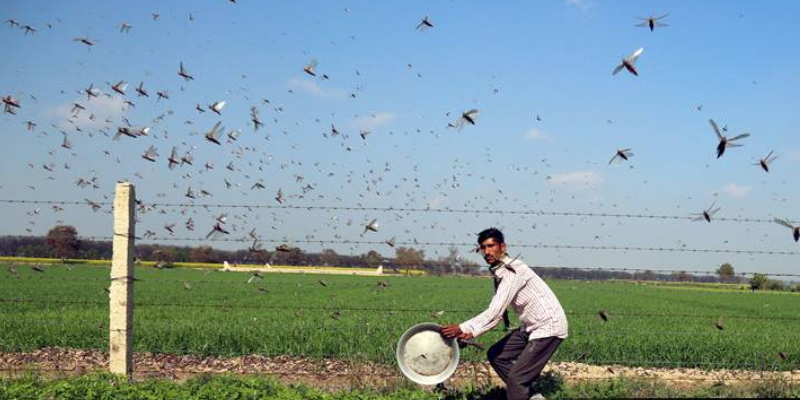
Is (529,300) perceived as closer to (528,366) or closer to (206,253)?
(528,366)

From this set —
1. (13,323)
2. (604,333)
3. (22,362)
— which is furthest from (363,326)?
(13,323)

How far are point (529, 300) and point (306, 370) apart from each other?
4.26 m

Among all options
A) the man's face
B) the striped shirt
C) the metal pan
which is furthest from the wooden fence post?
the man's face

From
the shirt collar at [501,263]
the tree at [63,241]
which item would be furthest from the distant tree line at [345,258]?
the shirt collar at [501,263]

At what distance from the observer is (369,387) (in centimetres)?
743

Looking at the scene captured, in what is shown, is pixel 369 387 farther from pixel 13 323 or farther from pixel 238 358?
pixel 13 323

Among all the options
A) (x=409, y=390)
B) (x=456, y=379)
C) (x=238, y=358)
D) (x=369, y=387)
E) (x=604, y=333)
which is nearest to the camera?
(x=409, y=390)

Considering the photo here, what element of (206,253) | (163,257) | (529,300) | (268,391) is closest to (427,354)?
(529,300)

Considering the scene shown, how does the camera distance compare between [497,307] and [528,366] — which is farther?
[528,366]

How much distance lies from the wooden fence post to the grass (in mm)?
302

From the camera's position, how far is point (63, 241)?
8914 millimetres

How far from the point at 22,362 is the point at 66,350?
2.96 feet

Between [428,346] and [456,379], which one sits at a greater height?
[428,346]

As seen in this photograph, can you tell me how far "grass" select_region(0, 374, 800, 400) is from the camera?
6.41 m
